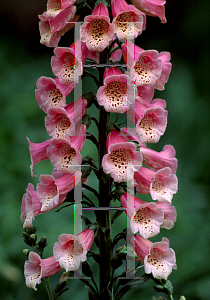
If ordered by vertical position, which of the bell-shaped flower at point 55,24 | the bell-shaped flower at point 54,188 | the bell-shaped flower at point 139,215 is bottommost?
the bell-shaped flower at point 139,215

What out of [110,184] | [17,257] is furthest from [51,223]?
[110,184]

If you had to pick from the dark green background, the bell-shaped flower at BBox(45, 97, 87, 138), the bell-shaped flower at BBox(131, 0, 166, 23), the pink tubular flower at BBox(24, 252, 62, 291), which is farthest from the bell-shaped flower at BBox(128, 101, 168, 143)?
the dark green background

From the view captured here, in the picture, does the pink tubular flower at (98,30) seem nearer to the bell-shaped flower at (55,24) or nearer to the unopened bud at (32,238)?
the bell-shaped flower at (55,24)

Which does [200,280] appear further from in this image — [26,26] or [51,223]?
[26,26]

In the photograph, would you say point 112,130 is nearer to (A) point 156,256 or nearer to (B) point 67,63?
(B) point 67,63

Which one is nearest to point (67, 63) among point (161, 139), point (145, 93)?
point (145, 93)

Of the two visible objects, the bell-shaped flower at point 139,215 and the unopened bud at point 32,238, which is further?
the unopened bud at point 32,238

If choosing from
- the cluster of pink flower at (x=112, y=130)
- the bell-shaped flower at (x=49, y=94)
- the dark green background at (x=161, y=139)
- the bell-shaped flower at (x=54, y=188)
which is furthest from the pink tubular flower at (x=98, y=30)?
the dark green background at (x=161, y=139)
